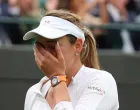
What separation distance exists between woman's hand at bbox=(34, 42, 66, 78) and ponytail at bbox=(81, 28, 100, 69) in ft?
1.27

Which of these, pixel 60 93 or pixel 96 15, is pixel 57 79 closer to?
pixel 60 93

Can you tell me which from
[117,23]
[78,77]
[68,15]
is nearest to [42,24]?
[68,15]

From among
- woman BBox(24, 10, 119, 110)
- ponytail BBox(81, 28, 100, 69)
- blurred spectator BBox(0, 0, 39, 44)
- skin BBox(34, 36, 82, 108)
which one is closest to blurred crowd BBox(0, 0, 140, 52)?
blurred spectator BBox(0, 0, 39, 44)

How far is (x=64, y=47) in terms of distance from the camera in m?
3.06

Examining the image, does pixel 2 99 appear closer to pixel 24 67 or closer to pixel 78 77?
pixel 24 67

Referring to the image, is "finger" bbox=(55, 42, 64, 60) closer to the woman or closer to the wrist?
the woman

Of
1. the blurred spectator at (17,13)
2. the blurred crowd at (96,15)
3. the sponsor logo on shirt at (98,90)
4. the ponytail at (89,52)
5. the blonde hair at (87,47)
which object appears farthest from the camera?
the blurred spectator at (17,13)

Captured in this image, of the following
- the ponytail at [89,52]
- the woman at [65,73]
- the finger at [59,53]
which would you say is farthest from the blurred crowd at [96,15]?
the finger at [59,53]

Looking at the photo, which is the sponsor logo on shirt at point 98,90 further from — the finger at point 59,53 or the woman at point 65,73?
the finger at point 59,53

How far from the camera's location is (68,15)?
3.22 meters

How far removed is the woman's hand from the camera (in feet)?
9.77

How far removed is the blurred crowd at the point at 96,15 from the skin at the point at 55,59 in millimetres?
4709

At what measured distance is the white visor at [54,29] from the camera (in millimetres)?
3027

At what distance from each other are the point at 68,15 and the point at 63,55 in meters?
0.30
